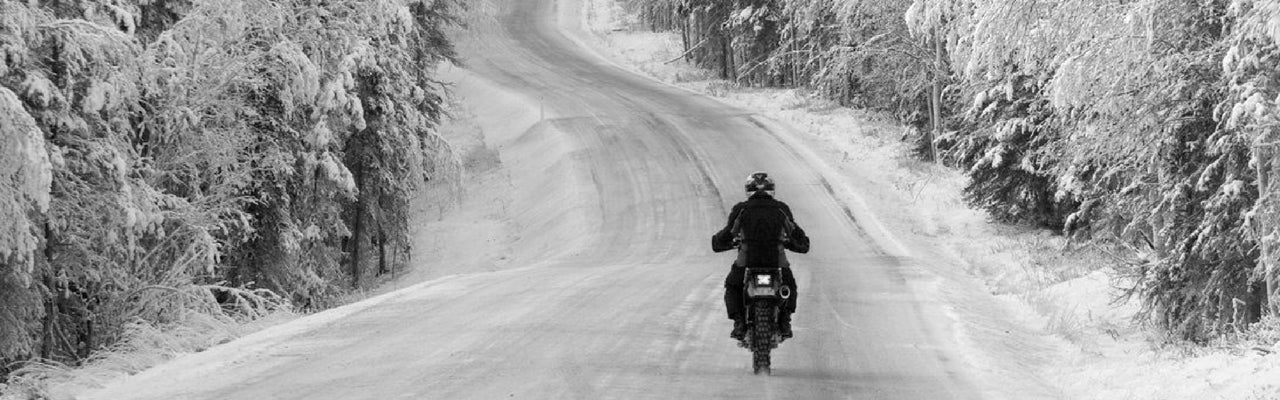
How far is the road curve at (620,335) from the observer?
27.9ft

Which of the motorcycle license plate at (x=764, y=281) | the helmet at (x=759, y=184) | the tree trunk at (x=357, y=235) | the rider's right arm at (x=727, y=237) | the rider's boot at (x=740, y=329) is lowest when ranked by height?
the tree trunk at (x=357, y=235)

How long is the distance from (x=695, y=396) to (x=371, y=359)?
2.82 meters

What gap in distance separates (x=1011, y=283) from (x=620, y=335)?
32.6 feet

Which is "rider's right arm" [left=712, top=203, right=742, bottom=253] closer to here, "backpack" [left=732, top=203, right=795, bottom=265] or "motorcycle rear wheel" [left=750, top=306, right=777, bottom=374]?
"backpack" [left=732, top=203, right=795, bottom=265]

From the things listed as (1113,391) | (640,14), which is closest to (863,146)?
(1113,391)

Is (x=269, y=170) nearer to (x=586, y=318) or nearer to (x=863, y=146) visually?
(x=586, y=318)

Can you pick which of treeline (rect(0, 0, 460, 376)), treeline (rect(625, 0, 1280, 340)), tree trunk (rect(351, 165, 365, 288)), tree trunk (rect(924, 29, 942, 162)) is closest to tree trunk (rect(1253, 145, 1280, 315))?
treeline (rect(625, 0, 1280, 340))

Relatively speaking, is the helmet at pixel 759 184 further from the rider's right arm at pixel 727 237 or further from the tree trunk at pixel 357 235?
the tree trunk at pixel 357 235

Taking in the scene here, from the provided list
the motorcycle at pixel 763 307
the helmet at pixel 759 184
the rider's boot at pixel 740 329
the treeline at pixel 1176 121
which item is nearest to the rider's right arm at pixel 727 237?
the helmet at pixel 759 184

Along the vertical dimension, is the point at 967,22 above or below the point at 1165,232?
above

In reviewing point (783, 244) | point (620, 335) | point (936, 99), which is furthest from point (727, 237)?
point (936, 99)

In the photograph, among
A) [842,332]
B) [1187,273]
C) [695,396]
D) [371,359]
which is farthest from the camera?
[1187,273]

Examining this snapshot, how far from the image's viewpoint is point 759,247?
9.34 meters

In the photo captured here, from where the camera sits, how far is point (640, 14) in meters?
73.4
